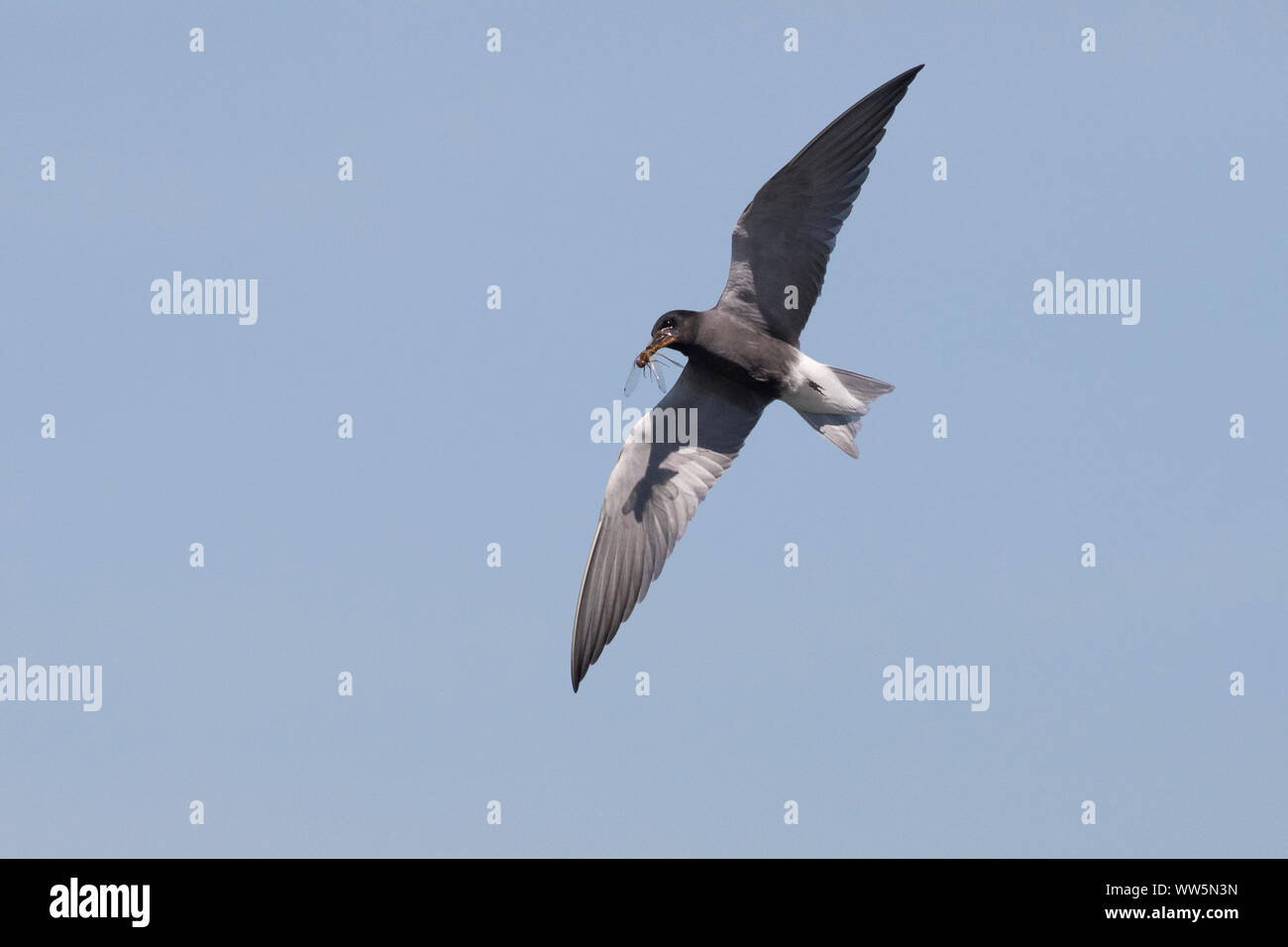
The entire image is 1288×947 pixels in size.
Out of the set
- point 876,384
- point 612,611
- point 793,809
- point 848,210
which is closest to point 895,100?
point 848,210

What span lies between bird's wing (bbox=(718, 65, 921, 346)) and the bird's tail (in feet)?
3.65

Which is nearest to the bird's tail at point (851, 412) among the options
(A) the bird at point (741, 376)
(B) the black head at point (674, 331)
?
(A) the bird at point (741, 376)

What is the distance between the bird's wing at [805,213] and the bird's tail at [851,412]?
1.11 m

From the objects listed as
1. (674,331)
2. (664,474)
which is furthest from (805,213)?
(664,474)

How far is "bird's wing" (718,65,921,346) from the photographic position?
2239 centimetres

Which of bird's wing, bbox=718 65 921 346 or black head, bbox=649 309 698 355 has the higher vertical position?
bird's wing, bbox=718 65 921 346

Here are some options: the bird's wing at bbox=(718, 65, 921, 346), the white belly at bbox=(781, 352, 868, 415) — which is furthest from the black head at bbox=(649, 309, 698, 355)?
the white belly at bbox=(781, 352, 868, 415)

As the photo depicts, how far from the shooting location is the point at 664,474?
2434 centimetres

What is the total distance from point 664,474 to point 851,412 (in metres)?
2.76

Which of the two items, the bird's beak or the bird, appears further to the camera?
the bird's beak

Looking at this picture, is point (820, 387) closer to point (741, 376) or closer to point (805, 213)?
point (741, 376)

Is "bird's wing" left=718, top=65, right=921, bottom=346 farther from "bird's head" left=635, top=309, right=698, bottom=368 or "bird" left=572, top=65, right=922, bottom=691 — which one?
"bird's head" left=635, top=309, right=698, bottom=368

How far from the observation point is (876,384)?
23.5 m
